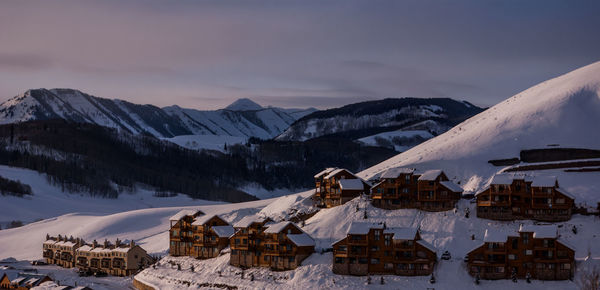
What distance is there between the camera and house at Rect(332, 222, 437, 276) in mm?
75375

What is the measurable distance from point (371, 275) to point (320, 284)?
5.16m

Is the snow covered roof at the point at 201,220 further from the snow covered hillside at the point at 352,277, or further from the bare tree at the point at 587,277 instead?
the bare tree at the point at 587,277

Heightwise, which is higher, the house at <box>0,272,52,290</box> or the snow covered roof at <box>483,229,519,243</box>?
the snow covered roof at <box>483,229,519,243</box>

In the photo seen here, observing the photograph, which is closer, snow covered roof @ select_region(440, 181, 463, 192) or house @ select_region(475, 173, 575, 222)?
house @ select_region(475, 173, 575, 222)

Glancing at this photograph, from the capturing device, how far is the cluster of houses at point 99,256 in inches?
3878

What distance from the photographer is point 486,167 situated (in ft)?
332

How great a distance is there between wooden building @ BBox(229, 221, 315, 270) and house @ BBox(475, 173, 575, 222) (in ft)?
62.4

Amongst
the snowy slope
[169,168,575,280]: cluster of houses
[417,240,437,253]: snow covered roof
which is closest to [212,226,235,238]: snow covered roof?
[169,168,575,280]: cluster of houses

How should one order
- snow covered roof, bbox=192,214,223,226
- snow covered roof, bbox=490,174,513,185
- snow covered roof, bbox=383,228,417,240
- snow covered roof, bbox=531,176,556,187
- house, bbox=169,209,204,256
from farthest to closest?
house, bbox=169,209,204,256 < snow covered roof, bbox=192,214,223,226 < snow covered roof, bbox=490,174,513,185 < snow covered roof, bbox=531,176,556,187 < snow covered roof, bbox=383,228,417,240

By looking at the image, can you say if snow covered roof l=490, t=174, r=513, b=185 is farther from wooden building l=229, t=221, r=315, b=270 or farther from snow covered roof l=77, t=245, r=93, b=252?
snow covered roof l=77, t=245, r=93, b=252

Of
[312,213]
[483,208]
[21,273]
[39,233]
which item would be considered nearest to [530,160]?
[483,208]

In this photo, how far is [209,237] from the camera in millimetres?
92312

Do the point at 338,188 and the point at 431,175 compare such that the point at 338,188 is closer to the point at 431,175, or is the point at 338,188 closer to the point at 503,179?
the point at 431,175

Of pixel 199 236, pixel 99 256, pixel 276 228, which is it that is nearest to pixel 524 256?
pixel 276 228
